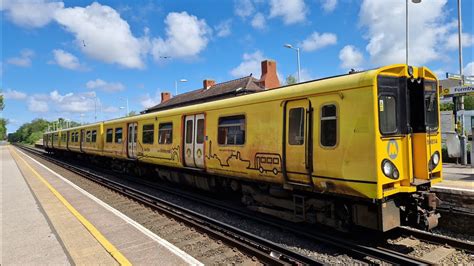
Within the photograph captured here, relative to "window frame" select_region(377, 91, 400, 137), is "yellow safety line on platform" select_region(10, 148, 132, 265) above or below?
below

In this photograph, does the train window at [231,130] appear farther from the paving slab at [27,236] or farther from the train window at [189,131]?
the paving slab at [27,236]

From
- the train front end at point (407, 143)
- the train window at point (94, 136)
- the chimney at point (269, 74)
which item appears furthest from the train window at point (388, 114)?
the chimney at point (269, 74)

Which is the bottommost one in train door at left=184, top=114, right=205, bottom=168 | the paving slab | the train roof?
the paving slab

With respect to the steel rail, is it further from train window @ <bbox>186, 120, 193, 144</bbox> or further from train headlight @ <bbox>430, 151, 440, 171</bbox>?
train headlight @ <bbox>430, 151, 440, 171</bbox>

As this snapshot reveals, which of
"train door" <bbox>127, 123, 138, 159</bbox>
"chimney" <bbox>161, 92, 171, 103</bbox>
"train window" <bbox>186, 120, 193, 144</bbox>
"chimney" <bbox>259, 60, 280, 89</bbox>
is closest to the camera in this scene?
"train window" <bbox>186, 120, 193, 144</bbox>

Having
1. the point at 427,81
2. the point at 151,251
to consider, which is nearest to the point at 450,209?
the point at 427,81

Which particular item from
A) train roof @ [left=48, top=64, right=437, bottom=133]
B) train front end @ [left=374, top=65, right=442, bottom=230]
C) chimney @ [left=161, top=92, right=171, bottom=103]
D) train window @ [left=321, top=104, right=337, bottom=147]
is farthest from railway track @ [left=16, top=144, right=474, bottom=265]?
chimney @ [left=161, top=92, right=171, bottom=103]

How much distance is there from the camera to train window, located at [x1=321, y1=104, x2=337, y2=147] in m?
6.09

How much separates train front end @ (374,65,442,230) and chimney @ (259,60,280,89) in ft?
110

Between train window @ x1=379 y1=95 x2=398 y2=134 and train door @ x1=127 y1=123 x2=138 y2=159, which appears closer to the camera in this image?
train window @ x1=379 y1=95 x2=398 y2=134

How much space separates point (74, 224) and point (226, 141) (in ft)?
13.2

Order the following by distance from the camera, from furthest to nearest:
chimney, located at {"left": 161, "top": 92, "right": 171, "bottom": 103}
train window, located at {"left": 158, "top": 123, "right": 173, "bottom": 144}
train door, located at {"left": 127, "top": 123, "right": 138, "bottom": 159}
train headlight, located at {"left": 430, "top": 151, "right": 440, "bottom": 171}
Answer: chimney, located at {"left": 161, "top": 92, "right": 171, "bottom": 103}
train door, located at {"left": 127, "top": 123, "right": 138, "bottom": 159}
train window, located at {"left": 158, "top": 123, "right": 173, "bottom": 144}
train headlight, located at {"left": 430, "top": 151, "right": 440, "bottom": 171}

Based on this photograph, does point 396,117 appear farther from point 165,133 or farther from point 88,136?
point 88,136

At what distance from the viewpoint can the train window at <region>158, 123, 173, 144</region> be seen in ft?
39.0
